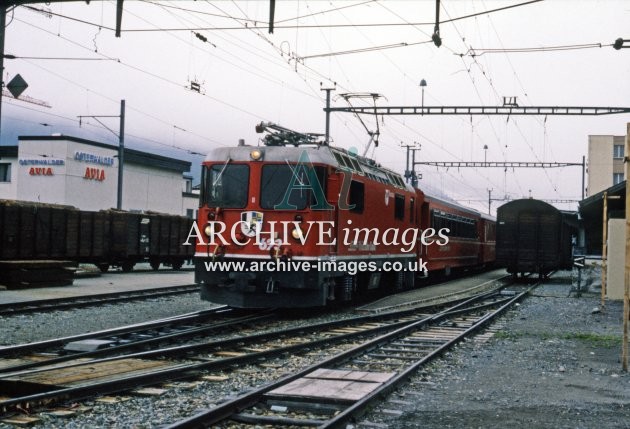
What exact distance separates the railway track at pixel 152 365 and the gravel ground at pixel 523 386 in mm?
2014

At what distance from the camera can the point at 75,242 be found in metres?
25.7

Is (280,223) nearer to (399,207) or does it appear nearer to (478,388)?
(399,207)

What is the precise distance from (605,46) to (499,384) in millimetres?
13625

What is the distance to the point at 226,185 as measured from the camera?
46.5ft

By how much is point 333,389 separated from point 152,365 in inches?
91.0

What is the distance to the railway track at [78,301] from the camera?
14.1 metres

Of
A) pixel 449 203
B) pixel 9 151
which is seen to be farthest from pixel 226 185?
pixel 9 151

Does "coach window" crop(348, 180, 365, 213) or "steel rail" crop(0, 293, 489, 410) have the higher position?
"coach window" crop(348, 180, 365, 213)

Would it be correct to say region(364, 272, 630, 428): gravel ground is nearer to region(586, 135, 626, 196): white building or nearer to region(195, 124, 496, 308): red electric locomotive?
region(195, 124, 496, 308): red electric locomotive

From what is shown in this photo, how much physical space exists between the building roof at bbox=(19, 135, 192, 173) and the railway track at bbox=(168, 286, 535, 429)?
120ft

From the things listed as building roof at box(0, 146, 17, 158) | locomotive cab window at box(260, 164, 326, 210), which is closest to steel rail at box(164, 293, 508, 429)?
locomotive cab window at box(260, 164, 326, 210)

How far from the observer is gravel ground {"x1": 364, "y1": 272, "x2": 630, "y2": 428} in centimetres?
641

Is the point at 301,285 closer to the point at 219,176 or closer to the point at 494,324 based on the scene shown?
the point at 219,176

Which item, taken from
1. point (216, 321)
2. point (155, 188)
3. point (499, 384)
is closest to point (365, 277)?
point (216, 321)
